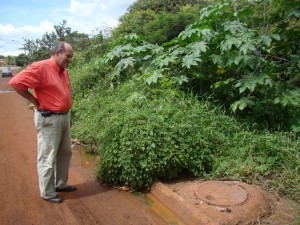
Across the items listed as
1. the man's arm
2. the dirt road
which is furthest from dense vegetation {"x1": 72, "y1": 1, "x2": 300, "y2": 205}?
the man's arm

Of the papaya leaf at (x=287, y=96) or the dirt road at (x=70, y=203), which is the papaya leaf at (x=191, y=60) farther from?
the dirt road at (x=70, y=203)

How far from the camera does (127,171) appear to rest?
3.96m

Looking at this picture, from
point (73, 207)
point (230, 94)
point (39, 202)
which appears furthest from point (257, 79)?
point (39, 202)

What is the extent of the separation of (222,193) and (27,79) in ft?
8.37

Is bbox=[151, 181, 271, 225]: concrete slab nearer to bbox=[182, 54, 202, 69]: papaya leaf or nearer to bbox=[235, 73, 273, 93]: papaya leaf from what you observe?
bbox=[235, 73, 273, 93]: papaya leaf

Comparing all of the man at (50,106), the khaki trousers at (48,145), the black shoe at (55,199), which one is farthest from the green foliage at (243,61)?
the black shoe at (55,199)

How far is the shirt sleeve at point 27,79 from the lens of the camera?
3480 mm

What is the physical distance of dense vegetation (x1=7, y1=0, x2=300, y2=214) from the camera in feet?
13.2

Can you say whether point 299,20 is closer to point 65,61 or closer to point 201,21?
point 201,21

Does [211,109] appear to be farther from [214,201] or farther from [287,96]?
[214,201]

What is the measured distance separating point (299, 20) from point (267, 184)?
9.99 ft

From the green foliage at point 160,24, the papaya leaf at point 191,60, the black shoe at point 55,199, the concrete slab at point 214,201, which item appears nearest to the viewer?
the concrete slab at point 214,201

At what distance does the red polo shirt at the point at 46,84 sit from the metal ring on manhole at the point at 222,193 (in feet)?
6.27

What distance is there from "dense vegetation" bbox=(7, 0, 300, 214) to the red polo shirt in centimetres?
89
